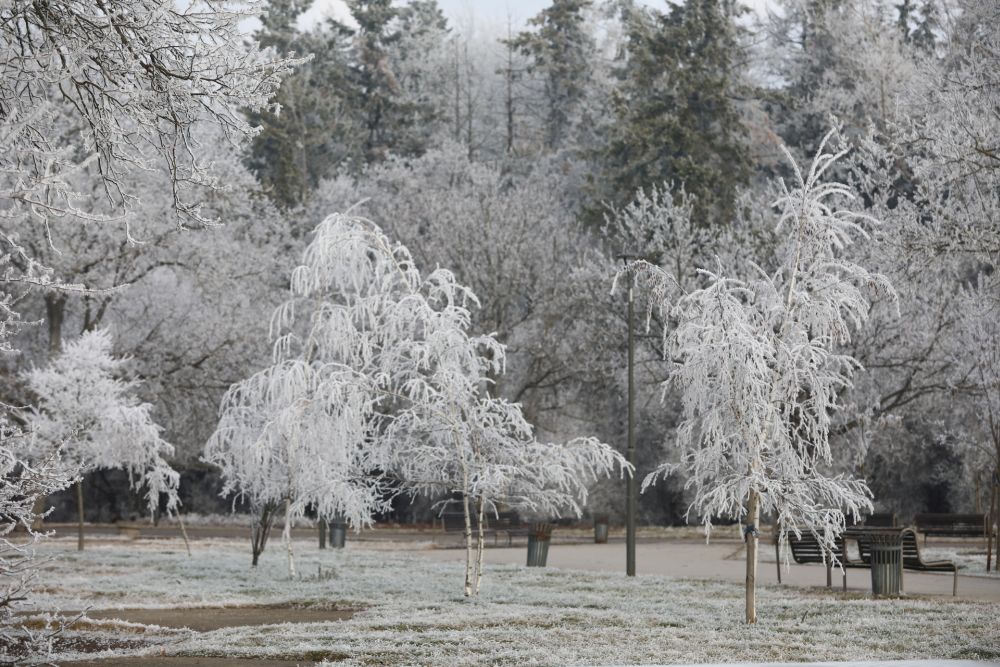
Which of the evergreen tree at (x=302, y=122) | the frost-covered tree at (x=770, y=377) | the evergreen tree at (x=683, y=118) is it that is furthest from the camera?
the evergreen tree at (x=302, y=122)

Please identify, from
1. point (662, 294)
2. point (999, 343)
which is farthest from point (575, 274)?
point (662, 294)

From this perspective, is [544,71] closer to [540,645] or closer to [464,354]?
[464,354]

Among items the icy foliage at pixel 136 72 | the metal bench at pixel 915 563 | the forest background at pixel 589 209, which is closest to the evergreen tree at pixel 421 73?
the forest background at pixel 589 209

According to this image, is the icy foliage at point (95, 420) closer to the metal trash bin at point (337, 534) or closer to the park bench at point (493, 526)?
the metal trash bin at point (337, 534)

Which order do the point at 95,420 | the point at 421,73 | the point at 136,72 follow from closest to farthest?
the point at 136,72
the point at 95,420
the point at 421,73

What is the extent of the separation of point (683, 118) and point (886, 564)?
3276 cm

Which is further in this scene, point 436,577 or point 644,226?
point 644,226

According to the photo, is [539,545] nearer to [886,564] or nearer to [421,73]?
[886,564]

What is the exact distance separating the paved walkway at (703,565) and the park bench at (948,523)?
485 cm

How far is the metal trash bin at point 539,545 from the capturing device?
24.6m

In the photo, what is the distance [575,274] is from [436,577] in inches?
730

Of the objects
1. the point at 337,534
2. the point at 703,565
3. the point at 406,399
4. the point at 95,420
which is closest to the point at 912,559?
the point at 703,565

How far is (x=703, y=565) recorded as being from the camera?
1028 inches

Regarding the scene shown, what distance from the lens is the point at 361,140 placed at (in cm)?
5822
